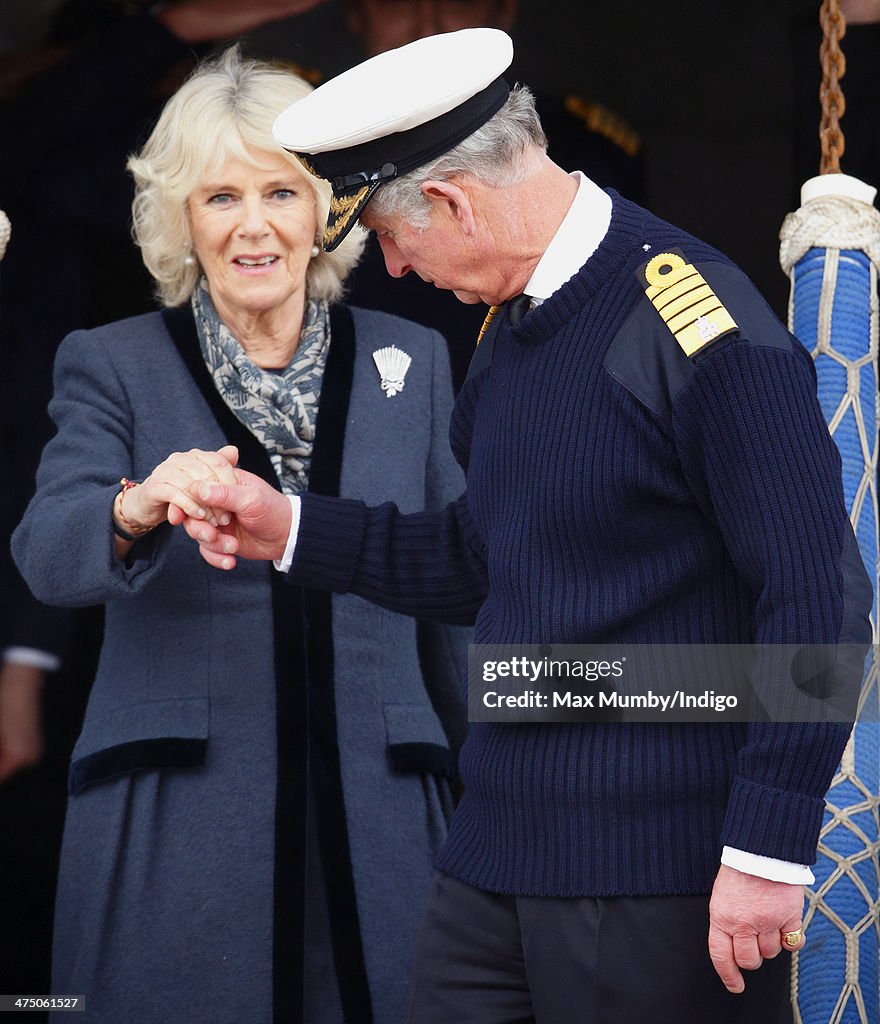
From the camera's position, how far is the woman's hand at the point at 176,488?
2.18m

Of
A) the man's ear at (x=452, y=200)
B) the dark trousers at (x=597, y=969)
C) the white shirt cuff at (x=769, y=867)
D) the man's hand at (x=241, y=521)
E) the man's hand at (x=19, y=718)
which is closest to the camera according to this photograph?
the white shirt cuff at (x=769, y=867)

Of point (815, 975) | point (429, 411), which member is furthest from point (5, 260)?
Result: point (815, 975)

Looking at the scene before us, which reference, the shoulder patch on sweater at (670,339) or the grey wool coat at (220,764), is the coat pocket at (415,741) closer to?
the grey wool coat at (220,764)

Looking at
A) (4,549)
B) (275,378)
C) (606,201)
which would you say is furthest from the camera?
(4,549)

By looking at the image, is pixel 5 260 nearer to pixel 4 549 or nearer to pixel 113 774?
pixel 4 549

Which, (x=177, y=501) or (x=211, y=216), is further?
(x=211, y=216)

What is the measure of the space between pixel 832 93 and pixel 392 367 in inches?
37.3

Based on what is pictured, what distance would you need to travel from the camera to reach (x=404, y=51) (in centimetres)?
204

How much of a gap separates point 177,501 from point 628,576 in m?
0.71

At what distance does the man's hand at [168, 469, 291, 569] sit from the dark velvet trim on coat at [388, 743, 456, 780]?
1.78 feet

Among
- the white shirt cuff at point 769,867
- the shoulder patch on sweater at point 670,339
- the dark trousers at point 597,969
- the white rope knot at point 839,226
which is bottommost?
the dark trousers at point 597,969

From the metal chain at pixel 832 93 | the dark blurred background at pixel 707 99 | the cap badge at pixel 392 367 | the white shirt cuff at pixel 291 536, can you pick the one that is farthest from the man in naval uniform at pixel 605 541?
the dark blurred background at pixel 707 99

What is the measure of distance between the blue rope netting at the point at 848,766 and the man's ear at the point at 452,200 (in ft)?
3.11
